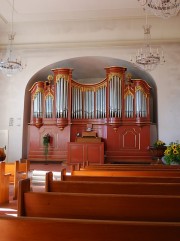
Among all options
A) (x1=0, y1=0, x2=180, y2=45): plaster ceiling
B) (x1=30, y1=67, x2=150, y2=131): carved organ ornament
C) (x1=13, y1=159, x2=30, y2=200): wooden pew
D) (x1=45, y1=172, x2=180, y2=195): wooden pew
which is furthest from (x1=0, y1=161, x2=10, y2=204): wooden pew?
(x1=0, y1=0, x2=180, y2=45): plaster ceiling

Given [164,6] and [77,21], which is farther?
[77,21]

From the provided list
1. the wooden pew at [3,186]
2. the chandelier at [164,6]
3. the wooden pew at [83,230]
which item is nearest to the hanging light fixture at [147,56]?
the chandelier at [164,6]

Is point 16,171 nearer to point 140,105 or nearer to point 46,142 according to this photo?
point 46,142

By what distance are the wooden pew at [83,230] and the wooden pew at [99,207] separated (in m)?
0.37

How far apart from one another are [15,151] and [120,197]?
969 cm

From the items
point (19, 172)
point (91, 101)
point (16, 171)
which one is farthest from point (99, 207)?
point (91, 101)

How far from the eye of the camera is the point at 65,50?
10875 millimetres

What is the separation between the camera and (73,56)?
10.9 meters

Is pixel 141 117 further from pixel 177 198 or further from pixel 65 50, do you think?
pixel 177 198

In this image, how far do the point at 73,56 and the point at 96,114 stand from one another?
2356 mm

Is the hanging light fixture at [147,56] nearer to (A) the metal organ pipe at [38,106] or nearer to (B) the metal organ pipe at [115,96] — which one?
(B) the metal organ pipe at [115,96]

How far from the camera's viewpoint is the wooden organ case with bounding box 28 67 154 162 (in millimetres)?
10414

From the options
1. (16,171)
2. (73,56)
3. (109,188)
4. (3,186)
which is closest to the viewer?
(109,188)

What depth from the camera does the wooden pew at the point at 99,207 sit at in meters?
1.45
